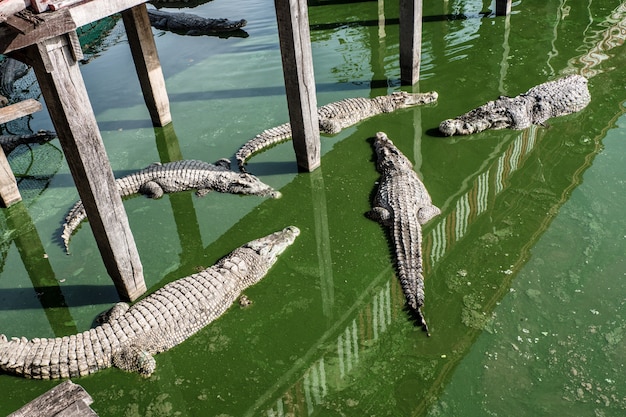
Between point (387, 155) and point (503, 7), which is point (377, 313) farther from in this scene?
point (503, 7)

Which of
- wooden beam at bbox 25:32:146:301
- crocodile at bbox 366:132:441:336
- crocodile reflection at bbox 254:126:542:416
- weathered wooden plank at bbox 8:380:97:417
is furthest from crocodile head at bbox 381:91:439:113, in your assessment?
weathered wooden plank at bbox 8:380:97:417

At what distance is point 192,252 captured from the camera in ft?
19.0

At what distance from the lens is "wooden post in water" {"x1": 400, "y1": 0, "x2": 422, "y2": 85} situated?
7789 millimetres

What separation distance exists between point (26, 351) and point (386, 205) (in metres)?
3.74

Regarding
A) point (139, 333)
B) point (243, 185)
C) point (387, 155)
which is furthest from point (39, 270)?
point (387, 155)

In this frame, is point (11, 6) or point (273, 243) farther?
point (273, 243)

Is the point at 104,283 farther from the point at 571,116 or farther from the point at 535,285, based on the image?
Result: the point at 571,116

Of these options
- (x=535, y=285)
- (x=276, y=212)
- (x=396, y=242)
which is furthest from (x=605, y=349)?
(x=276, y=212)

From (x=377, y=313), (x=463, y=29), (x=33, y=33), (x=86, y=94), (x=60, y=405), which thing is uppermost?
(x=33, y=33)

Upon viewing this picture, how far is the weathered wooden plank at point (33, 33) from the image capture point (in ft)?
11.6

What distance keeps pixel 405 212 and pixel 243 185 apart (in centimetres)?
205

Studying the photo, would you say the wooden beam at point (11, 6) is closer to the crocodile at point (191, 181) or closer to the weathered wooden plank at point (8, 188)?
the crocodile at point (191, 181)

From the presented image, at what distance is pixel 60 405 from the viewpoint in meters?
2.20

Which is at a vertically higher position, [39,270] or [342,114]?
[342,114]
